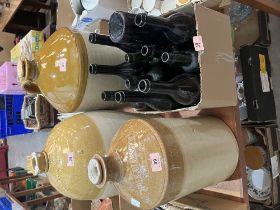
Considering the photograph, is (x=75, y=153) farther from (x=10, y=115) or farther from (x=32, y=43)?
(x=10, y=115)

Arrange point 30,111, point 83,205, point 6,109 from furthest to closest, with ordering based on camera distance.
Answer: point 6,109 < point 30,111 < point 83,205

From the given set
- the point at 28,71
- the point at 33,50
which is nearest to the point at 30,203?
the point at 33,50

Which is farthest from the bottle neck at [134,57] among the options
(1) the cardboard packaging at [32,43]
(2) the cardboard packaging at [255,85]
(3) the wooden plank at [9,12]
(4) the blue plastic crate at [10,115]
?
(3) the wooden plank at [9,12]

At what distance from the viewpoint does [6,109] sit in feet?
9.32

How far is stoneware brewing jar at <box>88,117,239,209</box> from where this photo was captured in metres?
0.88

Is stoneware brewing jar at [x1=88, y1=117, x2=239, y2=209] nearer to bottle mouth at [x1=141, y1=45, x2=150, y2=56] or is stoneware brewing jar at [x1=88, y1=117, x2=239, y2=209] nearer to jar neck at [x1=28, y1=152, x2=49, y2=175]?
bottle mouth at [x1=141, y1=45, x2=150, y2=56]

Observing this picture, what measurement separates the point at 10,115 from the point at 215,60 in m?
2.42

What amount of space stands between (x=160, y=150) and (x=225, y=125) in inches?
14.9

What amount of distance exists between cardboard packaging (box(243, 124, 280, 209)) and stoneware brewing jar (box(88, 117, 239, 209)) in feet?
2.15

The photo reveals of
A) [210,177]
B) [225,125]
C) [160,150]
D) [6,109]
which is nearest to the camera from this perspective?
[160,150]

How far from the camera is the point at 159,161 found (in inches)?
34.3

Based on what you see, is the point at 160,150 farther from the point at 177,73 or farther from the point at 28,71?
the point at 28,71

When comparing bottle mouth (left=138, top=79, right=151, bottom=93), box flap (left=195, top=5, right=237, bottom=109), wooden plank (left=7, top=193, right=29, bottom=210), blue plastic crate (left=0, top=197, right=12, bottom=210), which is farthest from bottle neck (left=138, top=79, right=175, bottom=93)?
blue plastic crate (left=0, top=197, right=12, bottom=210)

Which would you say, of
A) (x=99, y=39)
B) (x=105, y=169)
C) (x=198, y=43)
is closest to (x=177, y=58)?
(x=198, y=43)
